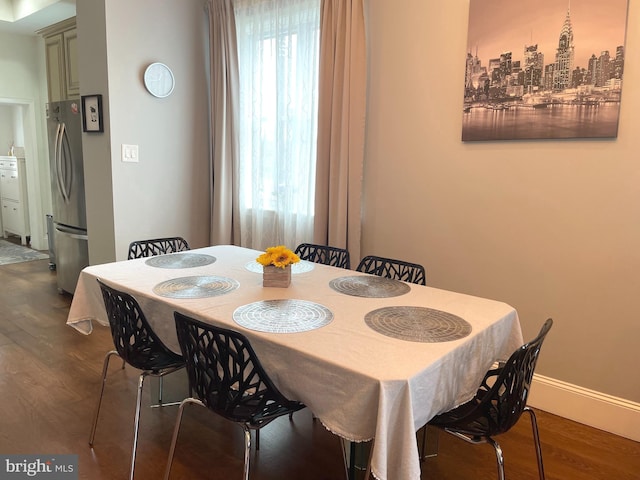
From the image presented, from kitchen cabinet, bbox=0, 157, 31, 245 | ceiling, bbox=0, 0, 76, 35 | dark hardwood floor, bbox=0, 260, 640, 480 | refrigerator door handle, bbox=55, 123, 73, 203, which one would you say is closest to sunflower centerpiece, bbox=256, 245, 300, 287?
dark hardwood floor, bbox=0, 260, 640, 480

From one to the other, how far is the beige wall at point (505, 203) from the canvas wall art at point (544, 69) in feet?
0.19

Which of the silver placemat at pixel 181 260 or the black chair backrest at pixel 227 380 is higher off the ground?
the silver placemat at pixel 181 260

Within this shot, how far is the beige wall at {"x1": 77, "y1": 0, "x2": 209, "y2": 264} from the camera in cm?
351

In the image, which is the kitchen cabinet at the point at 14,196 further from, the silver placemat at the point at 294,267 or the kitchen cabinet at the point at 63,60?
Result: the silver placemat at the point at 294,267

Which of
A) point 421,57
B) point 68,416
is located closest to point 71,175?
point 68,416

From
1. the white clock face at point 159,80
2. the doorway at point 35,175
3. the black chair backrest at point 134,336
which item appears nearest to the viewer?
the black chair backrest at point 134,336

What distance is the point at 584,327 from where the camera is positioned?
2.46 m

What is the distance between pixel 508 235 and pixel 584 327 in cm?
59

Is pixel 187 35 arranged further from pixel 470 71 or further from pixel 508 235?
pixel 508 235

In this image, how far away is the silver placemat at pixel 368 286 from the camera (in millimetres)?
2061

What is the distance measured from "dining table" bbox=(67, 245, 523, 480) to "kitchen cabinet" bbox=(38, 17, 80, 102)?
2890mm

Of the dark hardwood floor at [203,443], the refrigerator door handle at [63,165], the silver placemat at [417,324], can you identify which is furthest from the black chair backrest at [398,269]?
the refrigerator door handle at [63,165]

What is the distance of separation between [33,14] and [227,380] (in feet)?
17.3

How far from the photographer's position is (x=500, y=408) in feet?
5.16
